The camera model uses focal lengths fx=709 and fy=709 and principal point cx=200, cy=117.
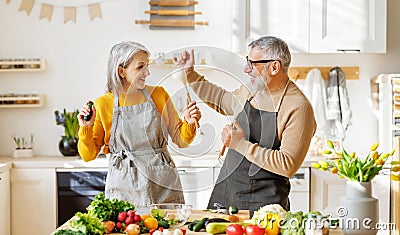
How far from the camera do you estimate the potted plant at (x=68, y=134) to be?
16.0ft

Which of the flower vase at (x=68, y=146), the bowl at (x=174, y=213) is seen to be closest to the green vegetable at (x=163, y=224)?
the bowl at (x=174, y=213)

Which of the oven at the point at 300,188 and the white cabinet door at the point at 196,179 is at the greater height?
the white cabinet door at the point at 196,179

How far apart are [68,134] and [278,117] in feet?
7.42

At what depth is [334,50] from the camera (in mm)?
4828

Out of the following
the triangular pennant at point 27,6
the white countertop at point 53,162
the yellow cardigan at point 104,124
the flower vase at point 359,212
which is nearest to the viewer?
the flower vase at point 359,212

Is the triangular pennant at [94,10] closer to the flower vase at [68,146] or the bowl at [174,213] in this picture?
the flower vase at [68,146]

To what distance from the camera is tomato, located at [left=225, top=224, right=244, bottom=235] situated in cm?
255

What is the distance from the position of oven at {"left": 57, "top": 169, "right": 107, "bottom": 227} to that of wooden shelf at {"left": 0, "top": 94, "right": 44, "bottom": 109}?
628 millimetres

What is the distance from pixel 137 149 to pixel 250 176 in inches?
20.5

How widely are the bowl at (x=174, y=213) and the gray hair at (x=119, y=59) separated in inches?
24.6

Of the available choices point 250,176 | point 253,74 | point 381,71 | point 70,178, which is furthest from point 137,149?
point 381,71

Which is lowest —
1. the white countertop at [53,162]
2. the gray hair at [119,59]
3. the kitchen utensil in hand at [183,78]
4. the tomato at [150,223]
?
the tomato at [150,223]

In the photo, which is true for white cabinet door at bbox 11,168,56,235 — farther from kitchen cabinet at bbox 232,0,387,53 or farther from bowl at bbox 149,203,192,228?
bowl at bbox 149,203,192,228

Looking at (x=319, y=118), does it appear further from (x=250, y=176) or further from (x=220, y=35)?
(x=250, y=176)
